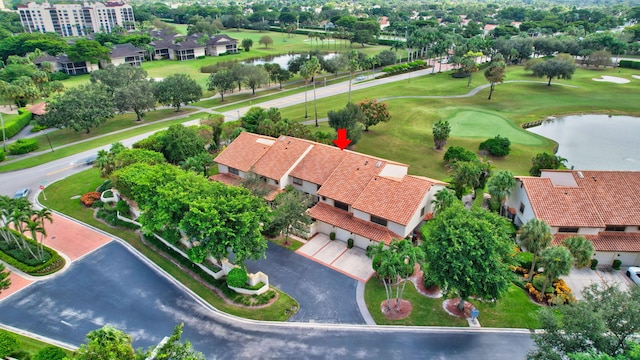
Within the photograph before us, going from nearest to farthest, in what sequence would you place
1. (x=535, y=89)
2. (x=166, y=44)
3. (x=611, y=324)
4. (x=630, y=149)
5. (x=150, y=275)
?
1. (x=611, y=324)
2. (x=150, y=275)
3. (x=630, y=149)
4. (x=535, y=89)
5. (x=166, y=44)

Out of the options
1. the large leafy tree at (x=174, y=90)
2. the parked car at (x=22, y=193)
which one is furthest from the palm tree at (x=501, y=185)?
the large leafy tree at (x=174, y=90)

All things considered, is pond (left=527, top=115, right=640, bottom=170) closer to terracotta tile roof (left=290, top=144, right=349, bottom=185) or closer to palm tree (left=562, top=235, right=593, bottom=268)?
palm tree (left=562, top=235, right=593, bottom=268)

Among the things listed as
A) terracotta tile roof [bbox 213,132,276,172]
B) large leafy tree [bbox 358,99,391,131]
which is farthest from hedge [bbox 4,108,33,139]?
large leafy tree [bbox 358,99,391,131]

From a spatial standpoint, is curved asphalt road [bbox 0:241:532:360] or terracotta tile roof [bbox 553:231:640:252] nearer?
curved asphalt road [bbox 0:241:532:360]

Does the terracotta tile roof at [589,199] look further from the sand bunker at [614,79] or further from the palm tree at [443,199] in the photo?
the sand bunker at [614,79]

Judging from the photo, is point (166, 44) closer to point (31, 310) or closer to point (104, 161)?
point (104, 161)

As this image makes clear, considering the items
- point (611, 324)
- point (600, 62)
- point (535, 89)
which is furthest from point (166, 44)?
point (611, 324)

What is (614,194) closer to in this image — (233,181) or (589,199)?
(589,199)
